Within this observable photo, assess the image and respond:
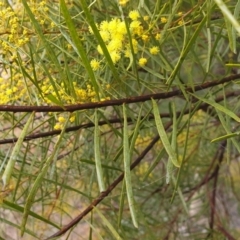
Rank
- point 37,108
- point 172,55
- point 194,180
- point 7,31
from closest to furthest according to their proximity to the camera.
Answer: point 37,108 < point 7,31 < point 172,55 < point 194,180

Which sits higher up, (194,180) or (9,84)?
(194,180)

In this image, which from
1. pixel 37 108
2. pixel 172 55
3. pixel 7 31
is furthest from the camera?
pixel 172 55

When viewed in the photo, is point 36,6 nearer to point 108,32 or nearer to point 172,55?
point 108,32

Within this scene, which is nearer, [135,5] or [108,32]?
[108,32]

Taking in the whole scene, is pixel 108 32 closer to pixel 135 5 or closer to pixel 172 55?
pixel 135 5

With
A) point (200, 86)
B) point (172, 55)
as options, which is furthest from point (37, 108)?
point (172, 55)

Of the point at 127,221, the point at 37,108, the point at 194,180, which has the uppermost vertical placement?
the point at 194,180

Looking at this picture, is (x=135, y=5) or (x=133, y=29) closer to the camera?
(x=133, y=29)

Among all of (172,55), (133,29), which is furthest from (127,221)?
(133,29)

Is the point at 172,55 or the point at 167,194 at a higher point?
the point at 172,55
